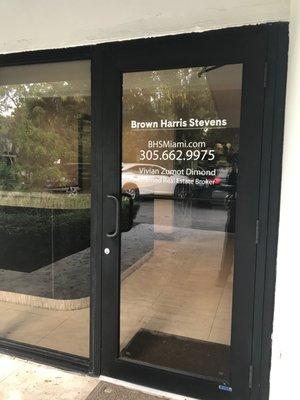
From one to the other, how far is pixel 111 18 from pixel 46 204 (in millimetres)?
1576

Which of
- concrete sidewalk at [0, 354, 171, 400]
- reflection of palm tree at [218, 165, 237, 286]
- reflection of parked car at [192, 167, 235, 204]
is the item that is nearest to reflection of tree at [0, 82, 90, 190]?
reflection of parked car at [192, 167, 235, 204]

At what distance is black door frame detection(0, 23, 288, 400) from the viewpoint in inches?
80.7

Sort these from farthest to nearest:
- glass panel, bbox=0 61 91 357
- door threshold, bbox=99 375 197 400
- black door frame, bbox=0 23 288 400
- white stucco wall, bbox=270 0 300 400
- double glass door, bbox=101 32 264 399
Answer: glass panel, bbox=0 61 91 357 < door threshold, bbox=99 375 197 400 < double glass door, bbox=101 32 264 399 < black door frame, bbox=0 23 288 400 < white stucco wall, bbox=270 0 300 400

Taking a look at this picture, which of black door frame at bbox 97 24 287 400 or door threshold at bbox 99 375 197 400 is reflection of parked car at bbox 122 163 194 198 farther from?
door threshold at bbox 99 375 197 400

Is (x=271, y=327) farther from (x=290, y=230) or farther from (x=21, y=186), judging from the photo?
(x=21, y=186)

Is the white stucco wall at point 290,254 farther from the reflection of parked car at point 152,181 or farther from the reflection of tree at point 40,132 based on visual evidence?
the reflection of tree at point 40,132

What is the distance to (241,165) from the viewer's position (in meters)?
2.16

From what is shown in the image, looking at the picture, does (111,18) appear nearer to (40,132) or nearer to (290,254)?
(40,132)

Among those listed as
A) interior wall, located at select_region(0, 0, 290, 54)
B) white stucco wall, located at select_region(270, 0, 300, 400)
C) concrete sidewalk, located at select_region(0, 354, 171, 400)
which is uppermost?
interior wall, located at select_region(0, 0, 290, 54)

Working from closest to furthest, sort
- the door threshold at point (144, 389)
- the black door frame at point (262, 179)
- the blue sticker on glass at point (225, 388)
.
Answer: the black door frame at point (262, 179)
the blue sticker on glass at point (225, 388)
the door threshold at point (144, 389)

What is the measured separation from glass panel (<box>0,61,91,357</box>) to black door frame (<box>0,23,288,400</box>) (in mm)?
171

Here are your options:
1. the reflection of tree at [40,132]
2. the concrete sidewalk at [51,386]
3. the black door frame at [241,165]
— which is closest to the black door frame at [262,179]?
the black door frame at [241,165]

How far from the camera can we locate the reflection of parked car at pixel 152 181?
7.73 ft

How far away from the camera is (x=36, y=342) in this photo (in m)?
2.95
